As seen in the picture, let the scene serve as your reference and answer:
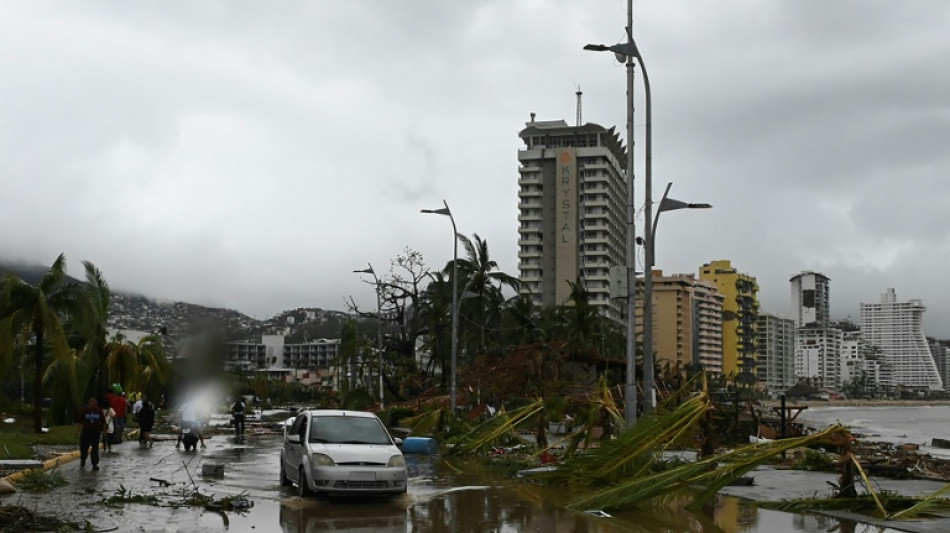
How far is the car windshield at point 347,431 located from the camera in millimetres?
16594

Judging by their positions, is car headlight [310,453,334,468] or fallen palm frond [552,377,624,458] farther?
fallen palm frond [552,377,624,458]

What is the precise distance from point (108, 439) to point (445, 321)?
37.0 meters

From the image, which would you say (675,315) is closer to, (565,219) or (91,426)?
(565,219)

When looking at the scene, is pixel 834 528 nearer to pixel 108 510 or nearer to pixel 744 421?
pixel 108 510

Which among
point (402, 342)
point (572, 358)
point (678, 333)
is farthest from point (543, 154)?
point (572, 358)

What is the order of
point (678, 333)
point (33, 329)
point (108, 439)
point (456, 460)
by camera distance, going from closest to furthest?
point (456, 460), point (108, 439), point (33, 329), point (678, 333)

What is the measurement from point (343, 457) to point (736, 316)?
579 ft

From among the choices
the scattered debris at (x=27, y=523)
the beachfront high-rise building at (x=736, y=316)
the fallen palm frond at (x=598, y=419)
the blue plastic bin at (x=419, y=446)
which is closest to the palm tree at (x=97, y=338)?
the blue plastic bin at (x=419, y=446)

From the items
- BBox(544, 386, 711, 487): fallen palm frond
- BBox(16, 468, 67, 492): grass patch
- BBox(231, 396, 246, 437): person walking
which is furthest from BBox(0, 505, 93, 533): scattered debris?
BBox(231, 396, 246, 437): person walking

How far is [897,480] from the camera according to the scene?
18906 millimetres

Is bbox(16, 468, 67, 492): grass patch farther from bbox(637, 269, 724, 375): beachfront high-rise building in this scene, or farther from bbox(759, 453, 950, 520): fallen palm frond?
bbox(637, 269, 724, 375): beachfront high-rise building

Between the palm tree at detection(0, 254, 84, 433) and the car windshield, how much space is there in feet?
56.7

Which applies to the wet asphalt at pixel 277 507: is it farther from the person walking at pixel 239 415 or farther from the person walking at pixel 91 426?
the person walking at pixel 239 415

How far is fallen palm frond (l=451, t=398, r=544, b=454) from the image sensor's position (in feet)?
81.4
